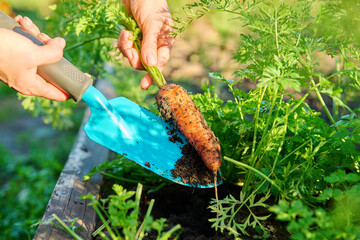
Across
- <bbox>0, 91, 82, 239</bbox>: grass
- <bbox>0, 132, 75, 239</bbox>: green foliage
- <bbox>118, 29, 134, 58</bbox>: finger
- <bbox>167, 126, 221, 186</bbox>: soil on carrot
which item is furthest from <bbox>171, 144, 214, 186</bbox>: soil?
<bbox>0, 132, 75, 239</bbox>: green foliage

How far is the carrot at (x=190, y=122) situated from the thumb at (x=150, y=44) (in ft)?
0.77

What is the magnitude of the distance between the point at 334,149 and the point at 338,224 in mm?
559

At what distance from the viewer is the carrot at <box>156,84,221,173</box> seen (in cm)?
165

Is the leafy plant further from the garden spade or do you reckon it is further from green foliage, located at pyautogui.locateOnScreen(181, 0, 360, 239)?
the garden spade

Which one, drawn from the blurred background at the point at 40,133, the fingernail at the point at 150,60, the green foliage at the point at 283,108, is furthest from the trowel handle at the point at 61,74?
the blurred background at the point at 40,133

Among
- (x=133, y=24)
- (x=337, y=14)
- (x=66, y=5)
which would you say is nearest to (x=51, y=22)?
(x=66, y=5)

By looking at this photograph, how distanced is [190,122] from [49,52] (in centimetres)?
76

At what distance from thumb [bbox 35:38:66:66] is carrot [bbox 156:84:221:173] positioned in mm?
549

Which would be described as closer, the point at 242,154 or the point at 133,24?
the point at 242,154

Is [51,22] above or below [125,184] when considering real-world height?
above

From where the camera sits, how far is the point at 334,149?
1.61m

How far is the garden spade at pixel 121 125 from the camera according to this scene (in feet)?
5.69

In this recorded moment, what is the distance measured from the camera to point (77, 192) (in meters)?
1.85

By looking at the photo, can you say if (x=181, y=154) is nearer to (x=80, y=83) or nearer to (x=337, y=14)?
(x=80, y=83)
